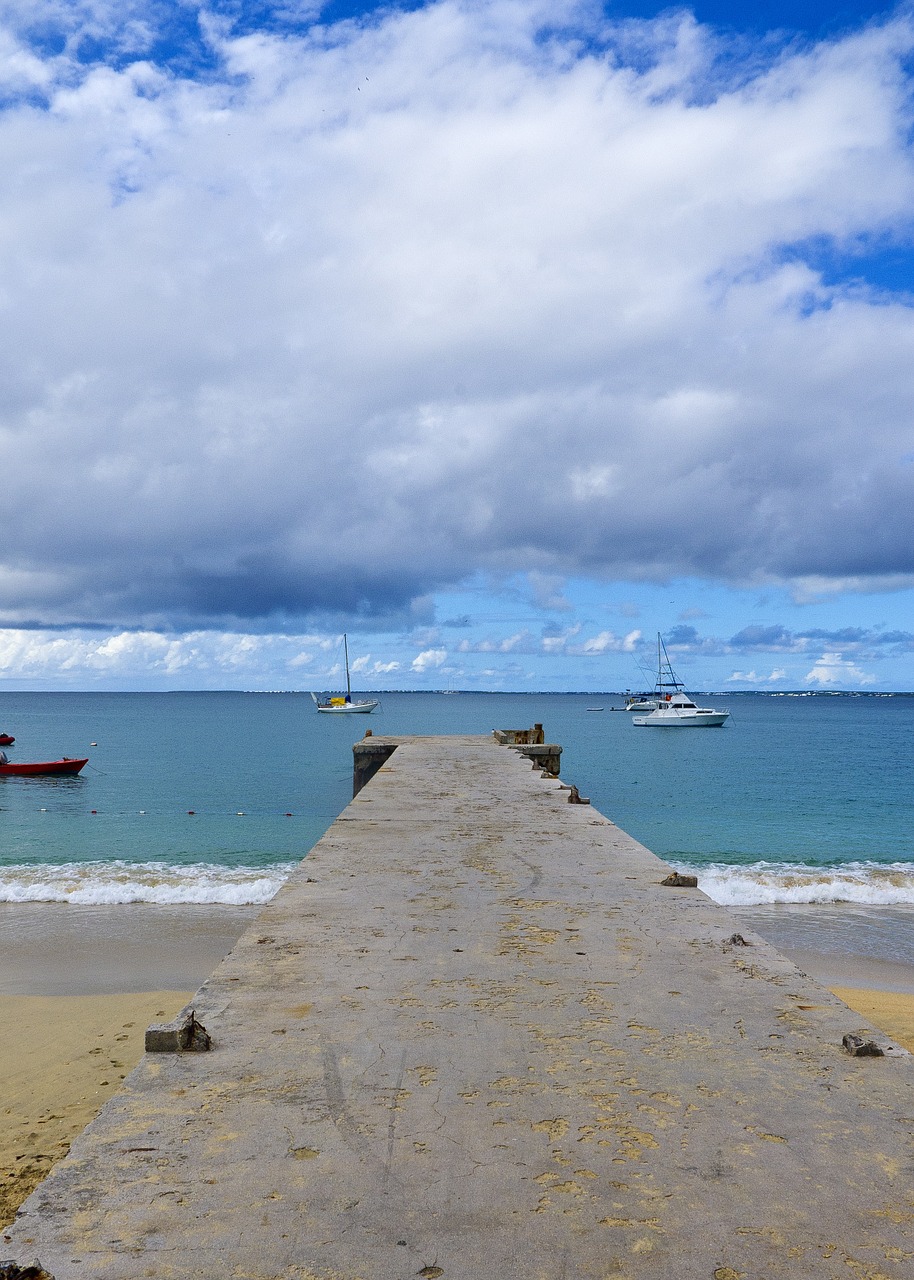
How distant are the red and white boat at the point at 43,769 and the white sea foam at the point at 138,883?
20953 millimetres

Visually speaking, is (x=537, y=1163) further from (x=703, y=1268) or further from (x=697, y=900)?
(x=697, y=900)

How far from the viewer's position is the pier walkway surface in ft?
7.85

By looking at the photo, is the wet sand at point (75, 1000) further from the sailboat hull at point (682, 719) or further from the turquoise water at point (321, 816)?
the sailboat hull at point (682, 719)

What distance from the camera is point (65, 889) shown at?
18.2 meters

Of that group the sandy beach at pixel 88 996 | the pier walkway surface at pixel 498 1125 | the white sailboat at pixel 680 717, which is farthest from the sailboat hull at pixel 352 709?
the pier walkway surface at pixel 498 1125

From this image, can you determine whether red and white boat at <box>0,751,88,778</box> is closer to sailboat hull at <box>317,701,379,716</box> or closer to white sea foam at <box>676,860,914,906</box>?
white sea foam at <box>676,860,914,906</box>

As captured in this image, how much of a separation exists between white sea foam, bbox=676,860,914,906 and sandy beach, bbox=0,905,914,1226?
4.06 meters

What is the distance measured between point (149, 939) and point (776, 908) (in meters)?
11.9

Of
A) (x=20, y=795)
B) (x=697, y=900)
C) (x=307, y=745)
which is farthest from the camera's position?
(x=307, y=745)

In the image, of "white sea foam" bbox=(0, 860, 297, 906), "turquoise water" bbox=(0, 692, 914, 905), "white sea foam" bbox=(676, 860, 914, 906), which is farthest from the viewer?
"turquoise water" bbox=(0, 692, 914, 905)

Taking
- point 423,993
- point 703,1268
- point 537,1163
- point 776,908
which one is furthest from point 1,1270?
point 776,908

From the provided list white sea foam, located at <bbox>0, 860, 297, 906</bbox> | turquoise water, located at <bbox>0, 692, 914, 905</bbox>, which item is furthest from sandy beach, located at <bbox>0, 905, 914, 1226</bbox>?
turquoise water, located at <bbox>0, 692, 914, 905</bbox>

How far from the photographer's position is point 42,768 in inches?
1628

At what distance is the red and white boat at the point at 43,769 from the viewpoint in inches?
1618
